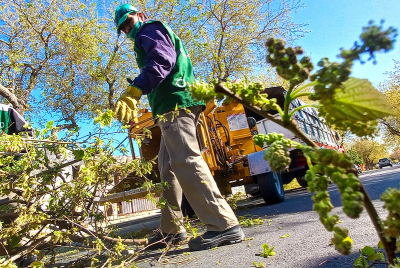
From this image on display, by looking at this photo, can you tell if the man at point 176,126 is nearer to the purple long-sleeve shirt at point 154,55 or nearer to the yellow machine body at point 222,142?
the purple long-sleeve shirt at point 154,55

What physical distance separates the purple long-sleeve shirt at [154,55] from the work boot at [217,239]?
131cm

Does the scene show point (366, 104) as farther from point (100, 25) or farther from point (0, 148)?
point (100, 25)

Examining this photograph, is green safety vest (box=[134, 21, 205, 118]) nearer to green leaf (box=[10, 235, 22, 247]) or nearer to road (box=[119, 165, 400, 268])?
road (box=[119, 165, 400, 268])

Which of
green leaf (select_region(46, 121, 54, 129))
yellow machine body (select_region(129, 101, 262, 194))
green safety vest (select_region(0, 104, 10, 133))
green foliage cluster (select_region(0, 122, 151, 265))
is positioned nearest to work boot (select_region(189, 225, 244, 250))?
green foliage cluster (select_region(0, 122, 151, 265))

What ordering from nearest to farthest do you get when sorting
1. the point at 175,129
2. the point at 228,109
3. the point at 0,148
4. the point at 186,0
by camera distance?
the point at 0,148 < the point at 175,129 < the point at 228,109 < the point at 186,0

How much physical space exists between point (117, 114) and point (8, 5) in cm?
1301

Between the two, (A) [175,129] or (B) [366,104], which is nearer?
(B) [366,104]

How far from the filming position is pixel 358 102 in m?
0.47

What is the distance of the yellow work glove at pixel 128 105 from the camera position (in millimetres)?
2057

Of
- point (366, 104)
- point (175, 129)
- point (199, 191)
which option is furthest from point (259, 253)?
point (366, 104)

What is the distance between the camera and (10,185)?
6.55ft

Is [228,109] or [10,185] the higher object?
[228,109]

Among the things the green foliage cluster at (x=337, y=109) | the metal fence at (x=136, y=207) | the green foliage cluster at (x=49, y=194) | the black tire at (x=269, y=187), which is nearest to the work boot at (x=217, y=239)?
the green foliage cluster at (x=49, y=194)

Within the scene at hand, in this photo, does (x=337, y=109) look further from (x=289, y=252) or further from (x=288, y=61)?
(x=289, y=252)
